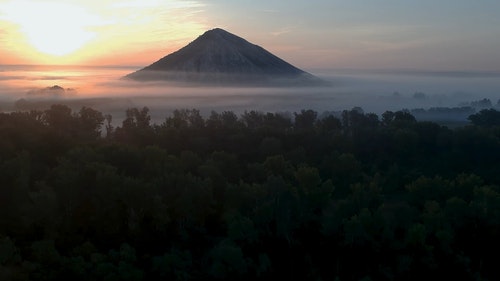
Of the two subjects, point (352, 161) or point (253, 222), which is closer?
point (253, 222)

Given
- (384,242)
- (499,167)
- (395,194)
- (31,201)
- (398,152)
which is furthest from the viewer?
(398,152)

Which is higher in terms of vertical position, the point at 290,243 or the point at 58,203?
the point at 58,203

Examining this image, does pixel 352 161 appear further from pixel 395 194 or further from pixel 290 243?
pixel 290 243

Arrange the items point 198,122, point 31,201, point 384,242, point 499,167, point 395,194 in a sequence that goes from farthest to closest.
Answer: point 198,122, point 499,167, point 395,194, point 31,201, point 384,242

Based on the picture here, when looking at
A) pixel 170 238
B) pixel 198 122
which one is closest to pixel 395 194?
pixel 170 238

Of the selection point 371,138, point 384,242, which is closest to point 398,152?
point 371,138

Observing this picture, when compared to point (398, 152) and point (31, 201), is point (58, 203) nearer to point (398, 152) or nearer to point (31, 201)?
point (31, 201)

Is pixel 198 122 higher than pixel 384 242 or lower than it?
higher

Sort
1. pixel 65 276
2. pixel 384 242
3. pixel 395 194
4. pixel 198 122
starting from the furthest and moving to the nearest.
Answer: pixel 198 122 < pixel 395 194 < pixel 384 242 < pixel 65 276

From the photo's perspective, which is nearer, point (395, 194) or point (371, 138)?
point (395, 194)
